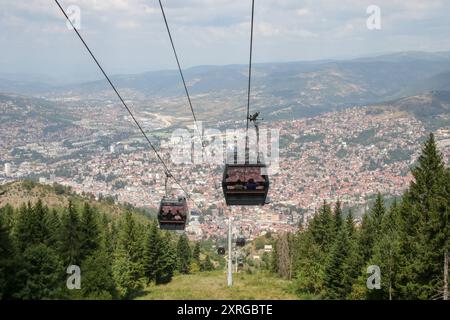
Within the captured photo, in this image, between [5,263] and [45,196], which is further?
[45,196]

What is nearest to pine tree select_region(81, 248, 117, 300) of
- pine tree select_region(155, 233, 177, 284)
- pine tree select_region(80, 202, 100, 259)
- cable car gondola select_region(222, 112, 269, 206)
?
pine tree select_region(80, 202, 100, 259)

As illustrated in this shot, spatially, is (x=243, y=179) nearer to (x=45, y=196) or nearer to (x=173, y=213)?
(x=173, y=213)

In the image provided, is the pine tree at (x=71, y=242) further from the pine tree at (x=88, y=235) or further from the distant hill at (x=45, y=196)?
the distant hill at (x=45, y=196)

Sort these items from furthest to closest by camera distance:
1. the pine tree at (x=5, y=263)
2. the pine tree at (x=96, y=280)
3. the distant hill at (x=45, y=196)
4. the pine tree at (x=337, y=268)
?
the distant hill at (x=45, y=196)
the pine tree at (x=337, y=268)
the pine tree at (x=96, y=280)
the pine tree at (x=5, y=263)

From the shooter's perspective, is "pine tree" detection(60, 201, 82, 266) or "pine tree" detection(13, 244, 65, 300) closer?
"pine tree" detection(13, 244, 65, 300)

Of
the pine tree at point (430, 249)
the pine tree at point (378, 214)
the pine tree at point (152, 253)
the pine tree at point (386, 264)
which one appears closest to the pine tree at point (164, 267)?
the pine tree at point (152, 253)

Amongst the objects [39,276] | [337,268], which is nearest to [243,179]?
[39,276]

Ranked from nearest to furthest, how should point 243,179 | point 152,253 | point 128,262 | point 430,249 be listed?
point 243,179
point 430,249
point 128,262
point 152,253

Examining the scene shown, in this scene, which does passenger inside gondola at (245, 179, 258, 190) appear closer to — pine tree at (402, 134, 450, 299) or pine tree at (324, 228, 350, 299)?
pine tree at (402, 134, 450, 299)

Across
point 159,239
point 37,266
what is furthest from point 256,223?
point 37,266
